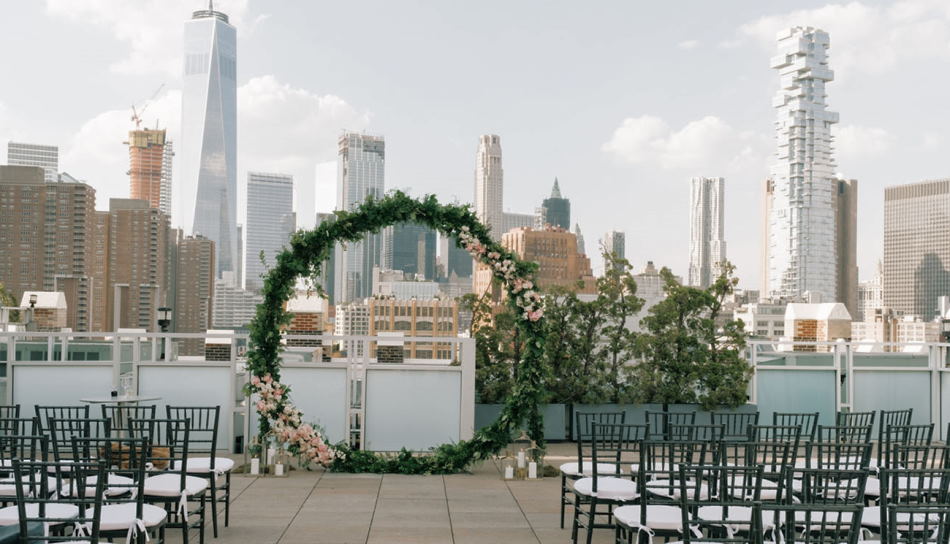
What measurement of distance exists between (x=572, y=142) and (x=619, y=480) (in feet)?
315

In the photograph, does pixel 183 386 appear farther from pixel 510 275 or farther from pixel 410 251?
pixel 410 251

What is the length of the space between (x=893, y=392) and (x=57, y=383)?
10654 mm

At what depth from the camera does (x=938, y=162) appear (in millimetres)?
145750

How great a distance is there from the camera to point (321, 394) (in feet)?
34.7

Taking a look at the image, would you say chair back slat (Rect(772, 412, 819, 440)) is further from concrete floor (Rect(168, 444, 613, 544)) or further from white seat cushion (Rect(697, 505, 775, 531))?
concrete floor (Rect(168, 444, 613, 544))

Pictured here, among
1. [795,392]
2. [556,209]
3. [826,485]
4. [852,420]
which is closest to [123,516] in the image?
[826,485]

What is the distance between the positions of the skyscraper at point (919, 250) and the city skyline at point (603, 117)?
4286 mm

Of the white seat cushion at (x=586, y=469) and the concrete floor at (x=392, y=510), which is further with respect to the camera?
the white seat cushion at (x=586, y=469)

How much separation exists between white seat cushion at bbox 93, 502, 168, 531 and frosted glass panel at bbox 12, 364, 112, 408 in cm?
610

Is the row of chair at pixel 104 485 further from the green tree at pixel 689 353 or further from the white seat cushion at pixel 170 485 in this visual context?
the green tree at pixel 689 353

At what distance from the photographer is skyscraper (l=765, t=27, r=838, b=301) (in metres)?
167

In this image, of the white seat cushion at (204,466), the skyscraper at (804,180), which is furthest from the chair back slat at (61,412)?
the skyscraper at (804,180)

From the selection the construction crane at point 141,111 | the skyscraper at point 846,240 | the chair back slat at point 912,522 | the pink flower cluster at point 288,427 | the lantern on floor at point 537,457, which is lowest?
the lantern on floor at point 537,457

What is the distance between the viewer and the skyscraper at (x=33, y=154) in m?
120
